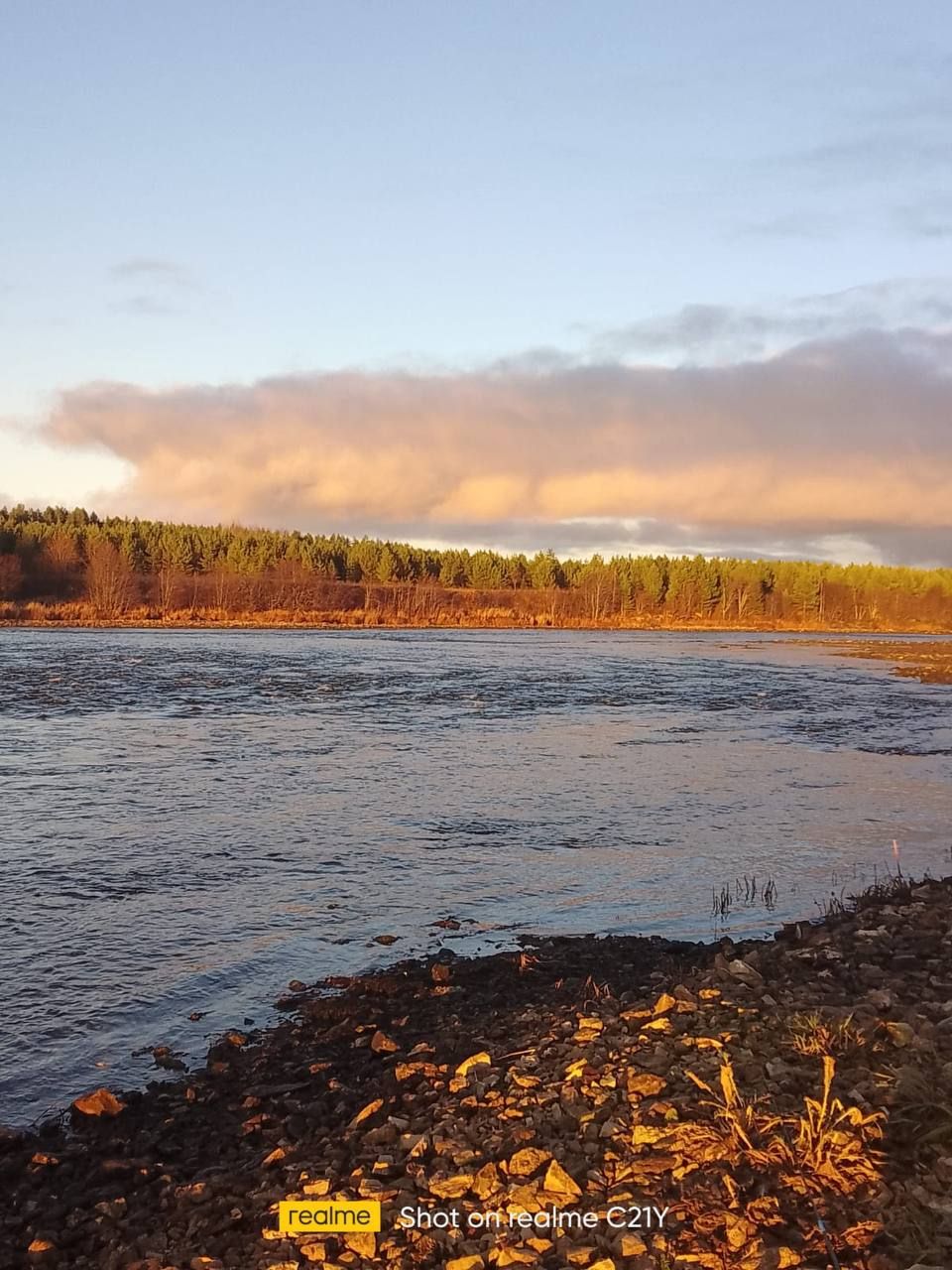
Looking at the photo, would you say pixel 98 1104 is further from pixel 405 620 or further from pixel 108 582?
pixel 108 582

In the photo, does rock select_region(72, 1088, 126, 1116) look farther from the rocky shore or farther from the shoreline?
the shoreline

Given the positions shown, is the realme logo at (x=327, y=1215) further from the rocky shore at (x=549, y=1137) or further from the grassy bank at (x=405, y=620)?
the grassy bank at (x=405, y=620)

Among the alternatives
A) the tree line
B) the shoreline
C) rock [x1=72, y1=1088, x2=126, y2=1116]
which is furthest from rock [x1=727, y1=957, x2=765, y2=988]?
the tree line

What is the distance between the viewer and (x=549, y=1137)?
21.4 feet

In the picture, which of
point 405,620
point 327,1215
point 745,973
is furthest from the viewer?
point 405,620

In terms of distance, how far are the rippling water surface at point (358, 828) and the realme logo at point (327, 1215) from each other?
3.21 meters

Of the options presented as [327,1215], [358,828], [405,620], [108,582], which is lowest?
[358,828]

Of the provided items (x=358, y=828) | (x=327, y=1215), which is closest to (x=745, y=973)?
(x=327, y=1215)

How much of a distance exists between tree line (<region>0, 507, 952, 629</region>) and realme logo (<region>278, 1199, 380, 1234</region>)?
9672cm

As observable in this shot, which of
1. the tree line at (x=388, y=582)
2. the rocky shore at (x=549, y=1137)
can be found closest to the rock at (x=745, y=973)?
the rocky shore at (x=549, y=1137)

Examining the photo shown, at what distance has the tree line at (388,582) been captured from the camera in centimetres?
11994

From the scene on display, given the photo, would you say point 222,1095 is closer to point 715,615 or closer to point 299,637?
point 299,637

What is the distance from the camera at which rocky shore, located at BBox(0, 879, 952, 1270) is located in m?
5.45

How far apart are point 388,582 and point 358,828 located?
463 ft
